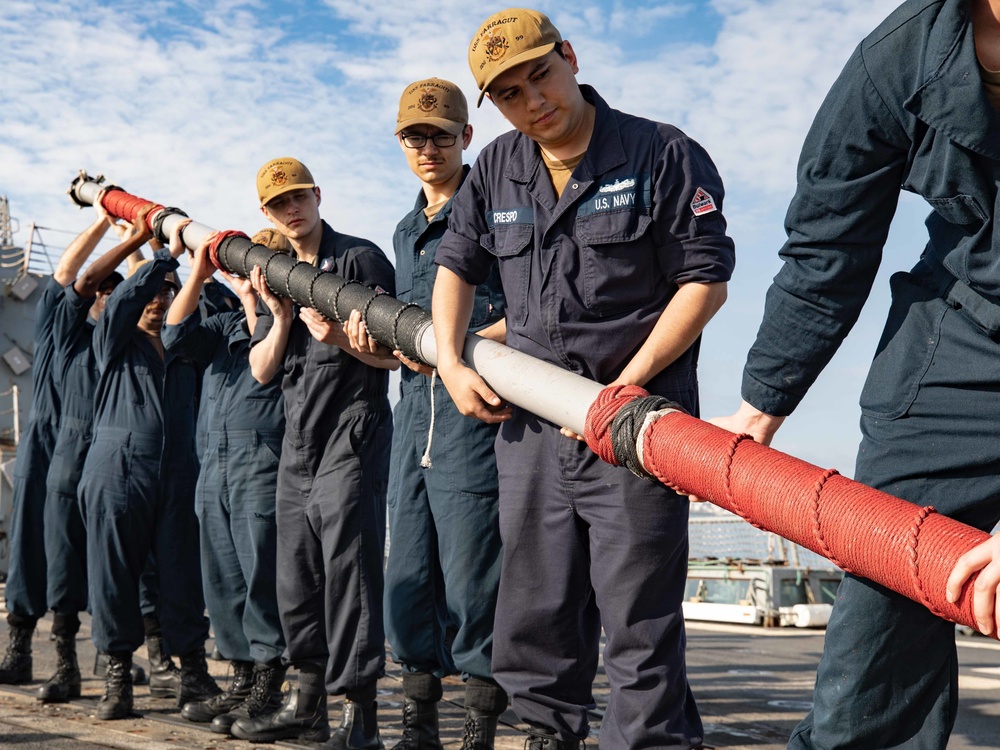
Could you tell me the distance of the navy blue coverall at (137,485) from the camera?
17.7 ft

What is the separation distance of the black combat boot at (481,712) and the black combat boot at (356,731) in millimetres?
389

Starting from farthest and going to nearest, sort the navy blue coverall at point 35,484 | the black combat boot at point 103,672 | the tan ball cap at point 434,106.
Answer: the black combat boot at point 103,672, the navy blue coverall at point 35,484, the tan ball cap at point 434,106

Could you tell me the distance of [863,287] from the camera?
2.20m

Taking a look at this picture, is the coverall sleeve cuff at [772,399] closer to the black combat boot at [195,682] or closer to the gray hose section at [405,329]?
the gray hose section at [405,329]

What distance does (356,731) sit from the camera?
4090 mm

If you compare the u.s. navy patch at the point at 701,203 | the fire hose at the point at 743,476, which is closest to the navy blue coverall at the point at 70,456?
the fire hose at the point at 743,476

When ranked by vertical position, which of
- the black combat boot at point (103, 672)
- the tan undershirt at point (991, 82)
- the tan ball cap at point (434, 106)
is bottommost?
the black combat boot at point (103, 672)

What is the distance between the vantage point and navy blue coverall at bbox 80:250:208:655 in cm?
540

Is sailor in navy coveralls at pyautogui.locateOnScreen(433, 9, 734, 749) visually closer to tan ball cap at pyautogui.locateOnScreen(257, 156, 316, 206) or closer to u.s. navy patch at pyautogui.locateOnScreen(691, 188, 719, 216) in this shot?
u.s. navy patch at pyautogui.locateOnScreen(691, 188, 719, 216)

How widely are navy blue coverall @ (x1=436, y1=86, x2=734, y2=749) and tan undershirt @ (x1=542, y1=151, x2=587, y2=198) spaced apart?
3 centimetres

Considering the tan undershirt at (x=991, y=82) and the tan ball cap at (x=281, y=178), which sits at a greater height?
the tan ball cap at (x=281, y=178)

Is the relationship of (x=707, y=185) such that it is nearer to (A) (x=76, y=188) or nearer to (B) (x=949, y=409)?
(B) (x=949, y=409)

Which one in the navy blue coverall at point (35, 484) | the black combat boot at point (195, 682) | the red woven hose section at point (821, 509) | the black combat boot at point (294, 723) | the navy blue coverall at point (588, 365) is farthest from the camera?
the navy blue coverall at point (35, 484)

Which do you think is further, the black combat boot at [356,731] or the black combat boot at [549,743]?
the black combat boot at [356,731]
